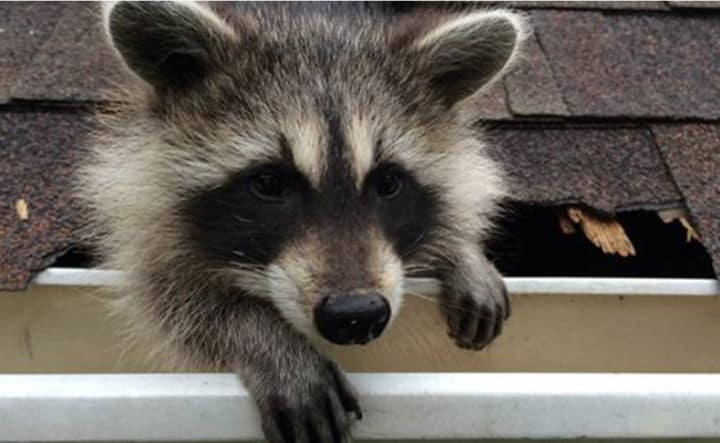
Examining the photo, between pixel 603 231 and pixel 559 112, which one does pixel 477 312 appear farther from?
pixel 559 112

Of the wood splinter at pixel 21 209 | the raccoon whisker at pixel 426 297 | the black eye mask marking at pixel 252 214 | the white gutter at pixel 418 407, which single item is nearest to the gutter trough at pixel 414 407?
the white gutter at pixel 418 407

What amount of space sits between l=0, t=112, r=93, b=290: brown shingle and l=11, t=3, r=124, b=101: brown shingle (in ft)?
0.20

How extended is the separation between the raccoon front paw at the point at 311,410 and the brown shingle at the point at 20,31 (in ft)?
3.96

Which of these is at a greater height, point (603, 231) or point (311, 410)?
point (603, 231)

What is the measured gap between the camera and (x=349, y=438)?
71.9 inches

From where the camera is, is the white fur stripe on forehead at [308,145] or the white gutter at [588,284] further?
the white gutter at [588,284]

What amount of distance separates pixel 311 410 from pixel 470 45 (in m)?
0.82

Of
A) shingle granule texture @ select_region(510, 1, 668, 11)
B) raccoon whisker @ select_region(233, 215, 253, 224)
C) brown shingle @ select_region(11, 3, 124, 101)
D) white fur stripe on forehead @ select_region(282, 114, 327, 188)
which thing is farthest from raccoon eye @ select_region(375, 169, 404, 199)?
shingle granule texture @ select_region(510, 1, 668, 11)

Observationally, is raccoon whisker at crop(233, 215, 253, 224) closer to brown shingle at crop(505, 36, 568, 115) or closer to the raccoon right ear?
the raccoon right ear

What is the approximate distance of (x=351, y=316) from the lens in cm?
179

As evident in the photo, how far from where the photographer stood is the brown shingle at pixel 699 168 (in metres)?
2.42

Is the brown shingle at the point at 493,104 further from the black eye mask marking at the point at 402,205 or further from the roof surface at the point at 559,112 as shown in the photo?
the black eye mask marking at the point at 402,205

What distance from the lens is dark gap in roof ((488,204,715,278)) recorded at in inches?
114

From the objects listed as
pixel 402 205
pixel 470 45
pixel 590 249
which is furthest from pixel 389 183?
pixel 590 249
